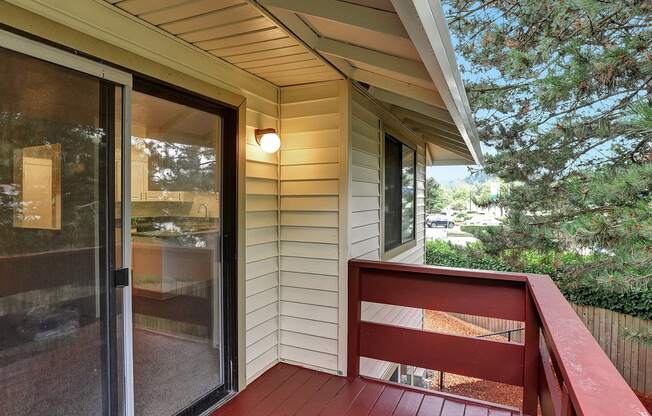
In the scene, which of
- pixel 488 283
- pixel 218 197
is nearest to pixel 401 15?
pixel 218 197

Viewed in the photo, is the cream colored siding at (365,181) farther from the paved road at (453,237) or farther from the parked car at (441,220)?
the parked car at (441,220)

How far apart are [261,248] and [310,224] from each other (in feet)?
1.42

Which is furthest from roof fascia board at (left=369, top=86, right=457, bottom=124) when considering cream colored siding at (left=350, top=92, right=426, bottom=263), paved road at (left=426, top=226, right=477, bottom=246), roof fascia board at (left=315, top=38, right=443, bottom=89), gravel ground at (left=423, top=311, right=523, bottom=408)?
paved road at (left=426, top=226, right=477, bottom=246)

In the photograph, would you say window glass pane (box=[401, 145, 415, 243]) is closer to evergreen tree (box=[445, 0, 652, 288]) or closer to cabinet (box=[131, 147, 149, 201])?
evergreen tree (box=[445, 0, 652, 288])

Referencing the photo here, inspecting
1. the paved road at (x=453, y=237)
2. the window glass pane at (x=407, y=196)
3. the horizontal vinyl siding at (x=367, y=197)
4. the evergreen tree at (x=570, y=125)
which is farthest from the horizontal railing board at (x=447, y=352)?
the paved road at (x=453, y=237)

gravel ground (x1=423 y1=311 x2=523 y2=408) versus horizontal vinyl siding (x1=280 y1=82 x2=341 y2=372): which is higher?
horizontal vinyl siding (x1=280 y1=82 x2=341 y2=372)

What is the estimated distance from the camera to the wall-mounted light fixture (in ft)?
9.07

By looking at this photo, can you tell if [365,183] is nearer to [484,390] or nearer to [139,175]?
[139,175]

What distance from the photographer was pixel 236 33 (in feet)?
6.72

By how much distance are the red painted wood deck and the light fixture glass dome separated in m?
1.75

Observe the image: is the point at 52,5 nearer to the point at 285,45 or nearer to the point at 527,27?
the point at 285,45

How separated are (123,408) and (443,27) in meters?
2.33

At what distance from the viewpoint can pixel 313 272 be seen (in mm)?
3010

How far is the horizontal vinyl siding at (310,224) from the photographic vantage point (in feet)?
9.66
